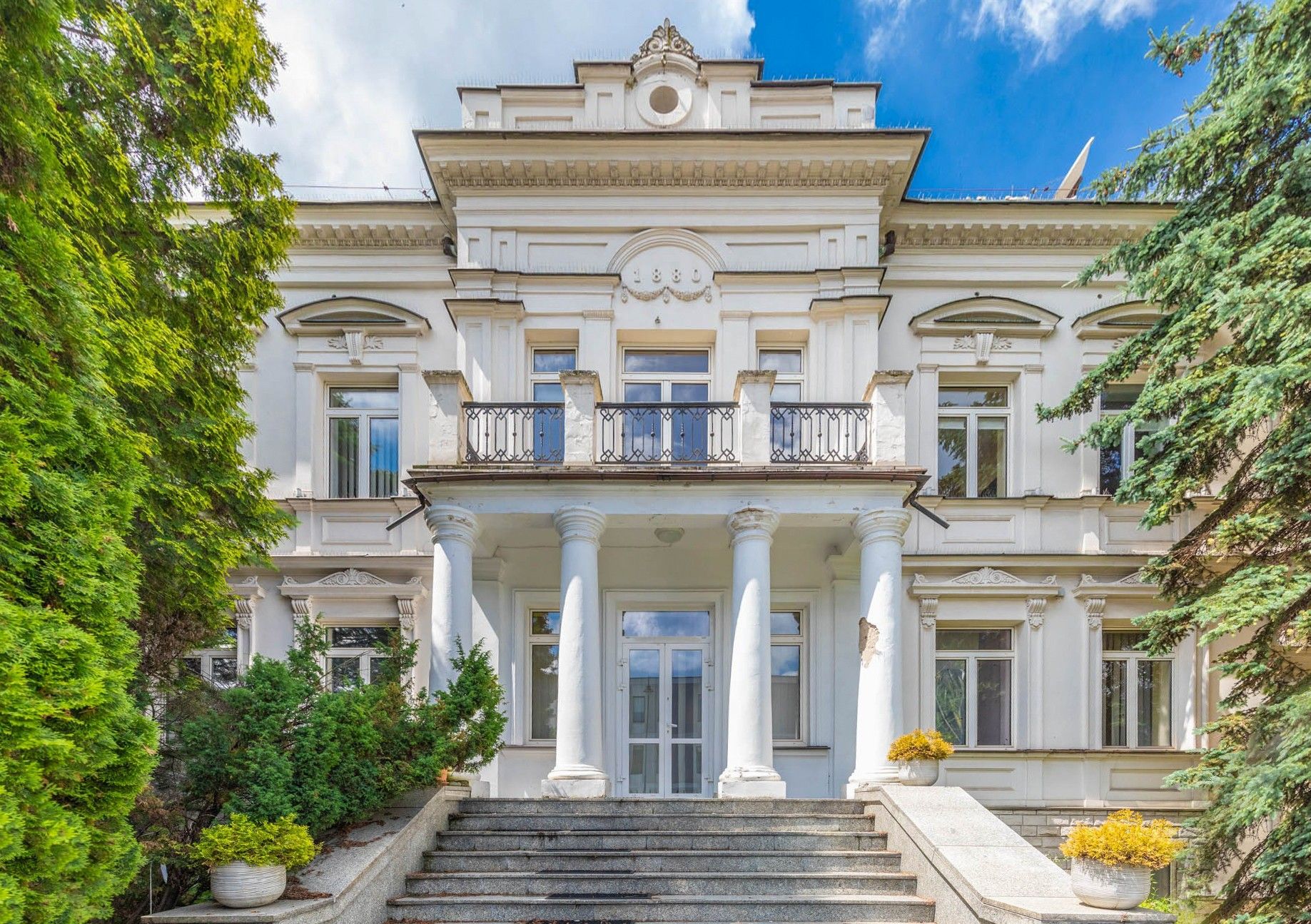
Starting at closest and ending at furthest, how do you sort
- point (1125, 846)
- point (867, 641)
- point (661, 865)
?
point (1125, 846) < point (661, 865) < point (867, 641)

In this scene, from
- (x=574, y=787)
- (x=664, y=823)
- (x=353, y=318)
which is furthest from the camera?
(x=353, y=318)

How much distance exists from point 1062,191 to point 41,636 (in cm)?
1541

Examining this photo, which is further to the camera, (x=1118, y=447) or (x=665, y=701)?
(x=1118, y=447)

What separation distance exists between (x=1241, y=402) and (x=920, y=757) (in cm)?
490

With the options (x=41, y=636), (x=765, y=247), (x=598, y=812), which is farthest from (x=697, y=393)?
(x=41, y=636)

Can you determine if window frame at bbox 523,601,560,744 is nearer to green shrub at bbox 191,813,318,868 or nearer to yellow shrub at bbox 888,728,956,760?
yellow shrub at bbox 888,728,956,760

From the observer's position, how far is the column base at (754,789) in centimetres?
895

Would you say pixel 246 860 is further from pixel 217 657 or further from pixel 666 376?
pixel 666 376

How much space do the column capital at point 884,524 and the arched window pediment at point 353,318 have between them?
7344mm

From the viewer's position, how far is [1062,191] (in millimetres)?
14023

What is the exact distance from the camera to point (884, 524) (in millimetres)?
9727

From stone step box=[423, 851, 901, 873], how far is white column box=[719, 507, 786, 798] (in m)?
1.21

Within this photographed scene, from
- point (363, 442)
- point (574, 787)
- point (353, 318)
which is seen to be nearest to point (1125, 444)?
point (574, 787)

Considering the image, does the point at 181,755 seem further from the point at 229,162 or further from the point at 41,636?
the point at 229,162
